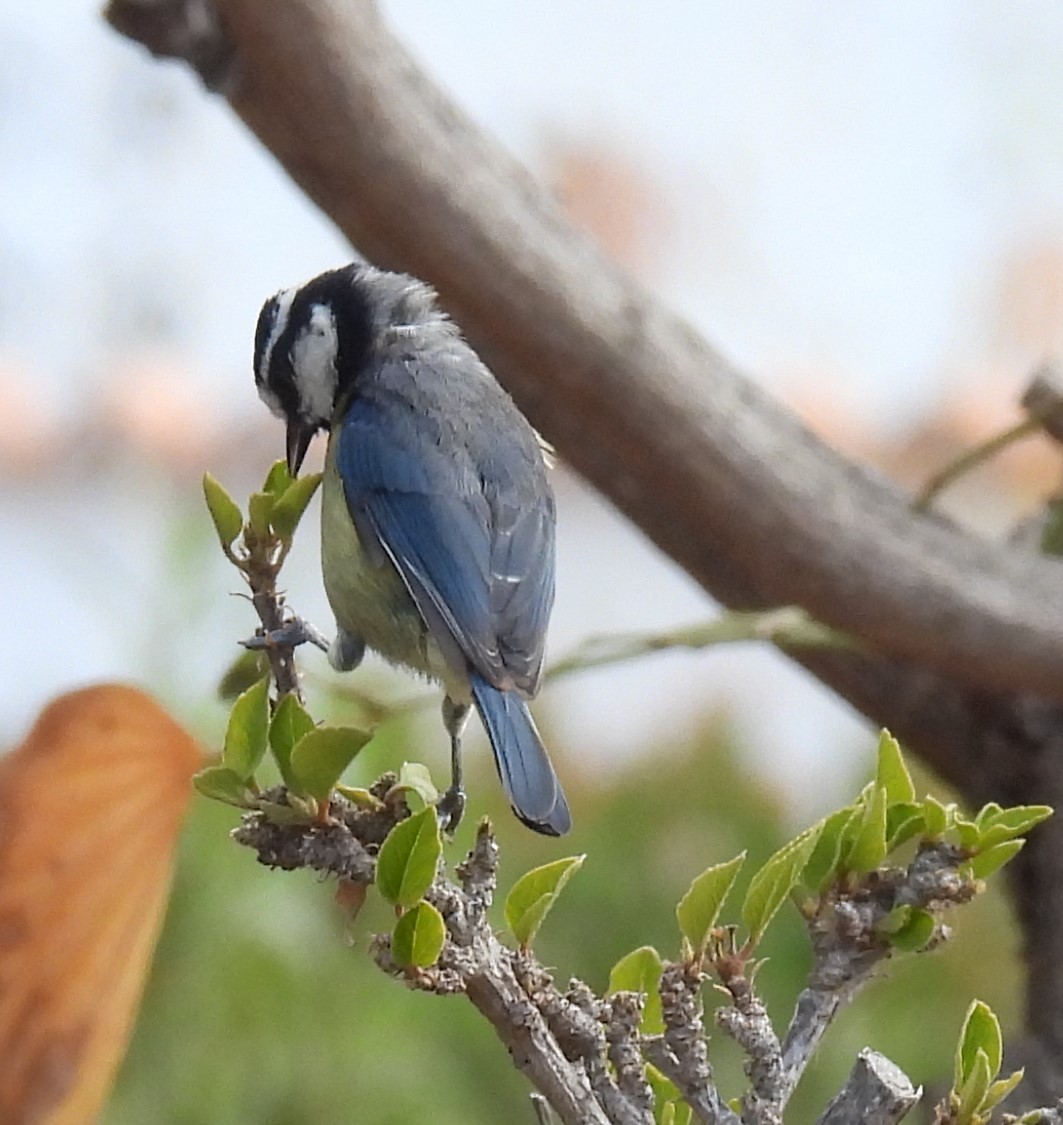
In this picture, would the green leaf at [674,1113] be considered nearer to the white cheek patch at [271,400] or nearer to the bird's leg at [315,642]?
the bird's leg at [315,642]

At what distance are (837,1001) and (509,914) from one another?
3.2 inches

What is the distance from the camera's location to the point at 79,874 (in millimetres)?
557

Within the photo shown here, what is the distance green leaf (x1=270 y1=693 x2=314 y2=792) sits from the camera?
13.0 inches

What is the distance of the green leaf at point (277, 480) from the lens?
0.36m

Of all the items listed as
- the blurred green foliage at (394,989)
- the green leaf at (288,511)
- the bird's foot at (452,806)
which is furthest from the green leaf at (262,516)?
the blurred green foliage at (394,989)

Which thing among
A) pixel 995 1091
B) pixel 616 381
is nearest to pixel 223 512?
pixel 995 1091

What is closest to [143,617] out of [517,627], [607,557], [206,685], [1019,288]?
[206,685]

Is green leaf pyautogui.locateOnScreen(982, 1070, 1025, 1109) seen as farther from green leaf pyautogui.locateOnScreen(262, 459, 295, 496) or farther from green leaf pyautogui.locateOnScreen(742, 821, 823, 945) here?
green leaf pyautogui.locateOnScreen(262, 459, 295, 496)

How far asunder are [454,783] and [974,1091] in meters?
0.17

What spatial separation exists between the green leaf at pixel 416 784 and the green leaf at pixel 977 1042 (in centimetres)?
13

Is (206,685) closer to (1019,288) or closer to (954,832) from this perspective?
(954,832)

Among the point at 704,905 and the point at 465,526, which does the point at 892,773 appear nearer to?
the point at 704,905

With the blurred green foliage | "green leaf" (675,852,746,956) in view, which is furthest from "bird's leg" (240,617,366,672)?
the blurred green foliage

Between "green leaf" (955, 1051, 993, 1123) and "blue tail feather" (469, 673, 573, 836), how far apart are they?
0.35ft
